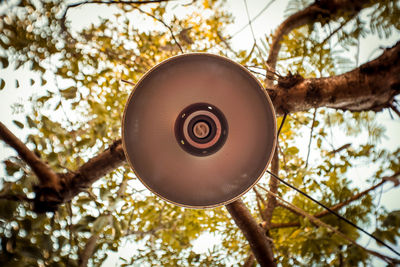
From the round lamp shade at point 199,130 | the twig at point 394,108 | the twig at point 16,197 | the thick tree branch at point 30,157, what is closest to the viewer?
the round lamp shade at point 199,130

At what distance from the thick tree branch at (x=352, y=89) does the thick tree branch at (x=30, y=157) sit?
1479 millimetres

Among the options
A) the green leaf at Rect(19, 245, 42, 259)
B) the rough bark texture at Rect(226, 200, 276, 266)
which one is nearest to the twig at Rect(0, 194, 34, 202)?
the green leaf at Rect(19, 245, 42, 259)

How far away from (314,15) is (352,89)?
1.26 meters

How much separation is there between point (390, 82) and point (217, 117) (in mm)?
1035

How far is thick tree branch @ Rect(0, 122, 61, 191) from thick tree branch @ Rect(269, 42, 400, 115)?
148cm

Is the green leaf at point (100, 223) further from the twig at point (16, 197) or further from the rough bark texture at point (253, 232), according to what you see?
the rough bark texture at point (253, 232)

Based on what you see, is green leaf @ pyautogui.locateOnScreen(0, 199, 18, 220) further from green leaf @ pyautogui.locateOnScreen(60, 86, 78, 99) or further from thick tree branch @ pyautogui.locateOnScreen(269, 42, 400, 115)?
thick tree branch @ pyautogui.locateOnScreen(269, 42, 400, 115)

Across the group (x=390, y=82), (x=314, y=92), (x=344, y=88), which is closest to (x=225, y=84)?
(x=314, y=92)

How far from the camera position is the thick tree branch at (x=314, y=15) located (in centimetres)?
193

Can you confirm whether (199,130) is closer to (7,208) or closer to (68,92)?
(68,92)

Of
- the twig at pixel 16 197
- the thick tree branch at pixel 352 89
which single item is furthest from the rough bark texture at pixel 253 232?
the twig at pixel 16 197

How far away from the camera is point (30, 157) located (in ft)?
4.31

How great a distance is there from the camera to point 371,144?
1.95m

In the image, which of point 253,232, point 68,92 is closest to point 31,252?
point 68,92
